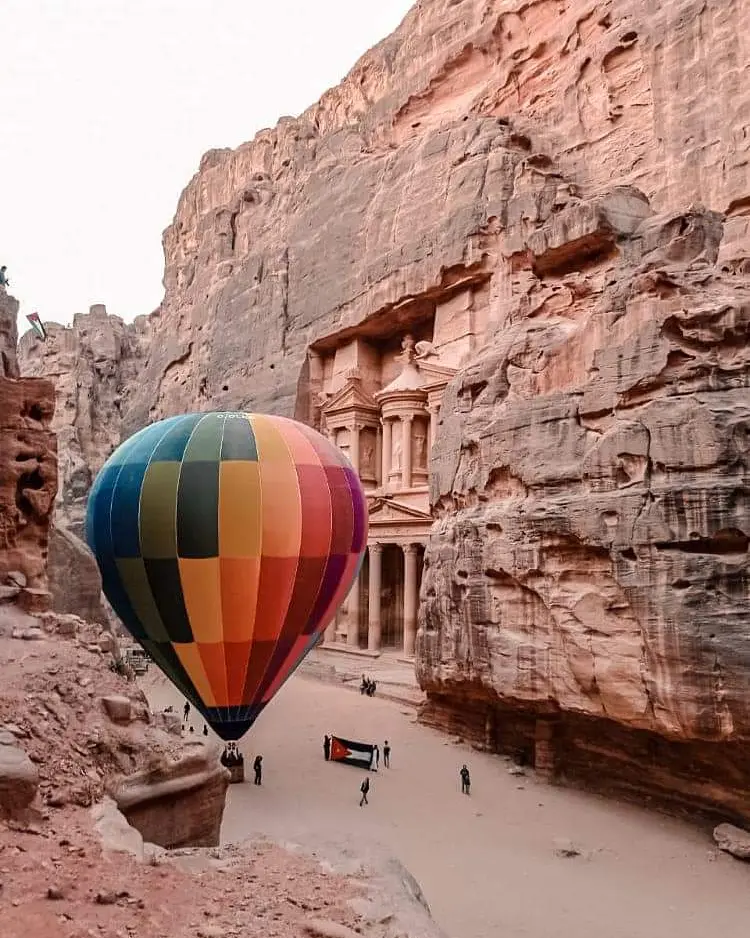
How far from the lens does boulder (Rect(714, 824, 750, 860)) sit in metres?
11.2

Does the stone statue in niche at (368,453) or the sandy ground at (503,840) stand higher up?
the stone statue in niche at (368,453)

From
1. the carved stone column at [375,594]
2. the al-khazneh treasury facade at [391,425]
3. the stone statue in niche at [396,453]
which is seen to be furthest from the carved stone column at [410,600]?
the stone statue in niche at [396,453]

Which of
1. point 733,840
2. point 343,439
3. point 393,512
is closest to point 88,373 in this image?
point 343,439

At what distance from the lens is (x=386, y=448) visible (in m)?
36.4

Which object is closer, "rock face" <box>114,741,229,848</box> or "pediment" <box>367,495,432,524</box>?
"rock face" <box>114,741,229,848</box>

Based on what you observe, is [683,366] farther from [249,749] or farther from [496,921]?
[249,749]

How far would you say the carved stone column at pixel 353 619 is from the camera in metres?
34.1

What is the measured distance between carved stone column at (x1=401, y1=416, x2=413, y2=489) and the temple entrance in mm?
3392

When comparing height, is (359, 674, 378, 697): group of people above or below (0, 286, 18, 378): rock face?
below

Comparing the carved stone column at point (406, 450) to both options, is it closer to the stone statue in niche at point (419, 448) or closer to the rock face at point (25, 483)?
the stone statue in niche at point (419, 448)

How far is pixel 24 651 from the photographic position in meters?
8.30

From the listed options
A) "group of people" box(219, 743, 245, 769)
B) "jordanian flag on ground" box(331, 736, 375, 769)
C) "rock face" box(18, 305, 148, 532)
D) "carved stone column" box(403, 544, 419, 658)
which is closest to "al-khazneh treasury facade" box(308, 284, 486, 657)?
"carved stone column" box(403, 544, 419, 658)

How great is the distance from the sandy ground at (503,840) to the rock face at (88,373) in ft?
139

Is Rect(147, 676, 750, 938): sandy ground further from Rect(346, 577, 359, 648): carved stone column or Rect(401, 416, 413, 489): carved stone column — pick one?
Rect(401, 416, 413, 489): carved stone column
